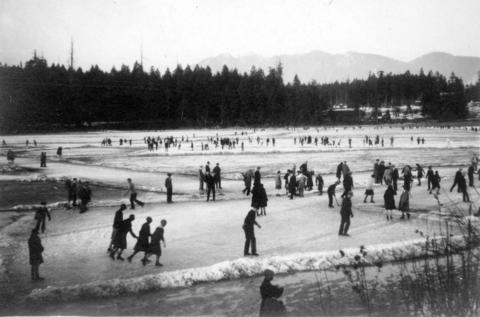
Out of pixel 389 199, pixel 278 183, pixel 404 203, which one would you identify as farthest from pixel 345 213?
pixel 278 183

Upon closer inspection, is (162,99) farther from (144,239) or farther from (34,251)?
(34,251)

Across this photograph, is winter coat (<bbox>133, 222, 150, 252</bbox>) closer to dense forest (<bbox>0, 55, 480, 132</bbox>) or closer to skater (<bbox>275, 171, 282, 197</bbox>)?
skater (<bbox>275, 171, 282, 197</bbox>)

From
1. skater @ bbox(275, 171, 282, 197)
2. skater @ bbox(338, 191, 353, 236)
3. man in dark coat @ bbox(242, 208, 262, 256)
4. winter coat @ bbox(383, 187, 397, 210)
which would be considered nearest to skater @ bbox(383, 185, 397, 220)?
winter coat @ bbox(383, 187, 397, 210)

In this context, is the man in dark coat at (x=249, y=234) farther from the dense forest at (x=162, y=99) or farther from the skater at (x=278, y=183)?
the dense forest at (x=162, y=99)

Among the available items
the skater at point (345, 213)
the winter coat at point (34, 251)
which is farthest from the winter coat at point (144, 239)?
the skater at point (345, 213)

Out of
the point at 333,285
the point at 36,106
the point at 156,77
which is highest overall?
the point at 156,77

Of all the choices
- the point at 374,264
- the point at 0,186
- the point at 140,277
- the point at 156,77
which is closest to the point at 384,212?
the point at 374,264

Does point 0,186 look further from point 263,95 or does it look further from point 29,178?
point 263,95
